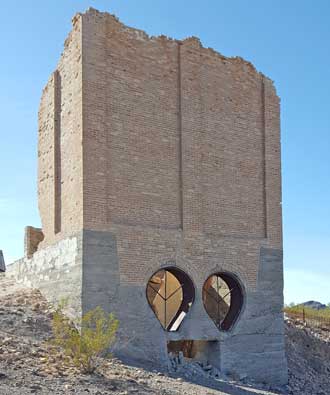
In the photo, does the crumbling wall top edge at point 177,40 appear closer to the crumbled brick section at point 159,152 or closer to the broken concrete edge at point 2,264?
the crumbled brick section at point 159,152

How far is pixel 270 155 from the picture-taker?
19.7 meters

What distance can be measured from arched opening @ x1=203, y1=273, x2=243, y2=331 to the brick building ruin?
0.19 ft

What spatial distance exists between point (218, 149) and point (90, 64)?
15.5 feet

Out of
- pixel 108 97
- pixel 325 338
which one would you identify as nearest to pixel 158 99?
pixel 108 97

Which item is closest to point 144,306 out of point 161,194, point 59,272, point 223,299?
point 59,272

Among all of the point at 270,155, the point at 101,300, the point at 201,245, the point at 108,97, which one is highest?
the point at 108,97

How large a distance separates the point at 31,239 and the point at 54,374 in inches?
313

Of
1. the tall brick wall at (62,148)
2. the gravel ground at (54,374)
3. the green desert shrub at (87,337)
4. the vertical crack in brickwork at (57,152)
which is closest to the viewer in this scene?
the gravel ground at (54,374)

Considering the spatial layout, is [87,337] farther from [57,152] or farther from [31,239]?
[31,239]

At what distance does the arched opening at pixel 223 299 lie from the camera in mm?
18230

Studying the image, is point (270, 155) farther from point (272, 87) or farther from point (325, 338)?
point (325, 338)

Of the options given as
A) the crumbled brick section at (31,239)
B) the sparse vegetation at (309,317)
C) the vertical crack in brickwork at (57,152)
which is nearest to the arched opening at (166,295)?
the vertical crack in brickwork at (57,152)

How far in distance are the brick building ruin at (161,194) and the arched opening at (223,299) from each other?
6 cm

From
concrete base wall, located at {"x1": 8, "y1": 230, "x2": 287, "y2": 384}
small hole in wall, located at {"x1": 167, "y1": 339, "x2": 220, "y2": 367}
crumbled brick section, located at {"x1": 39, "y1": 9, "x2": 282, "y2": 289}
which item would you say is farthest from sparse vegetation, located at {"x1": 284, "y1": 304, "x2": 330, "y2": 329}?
small hole in wall, located at {"x1": 167, "y1": 339, "x2": 220, "y2": 367}
